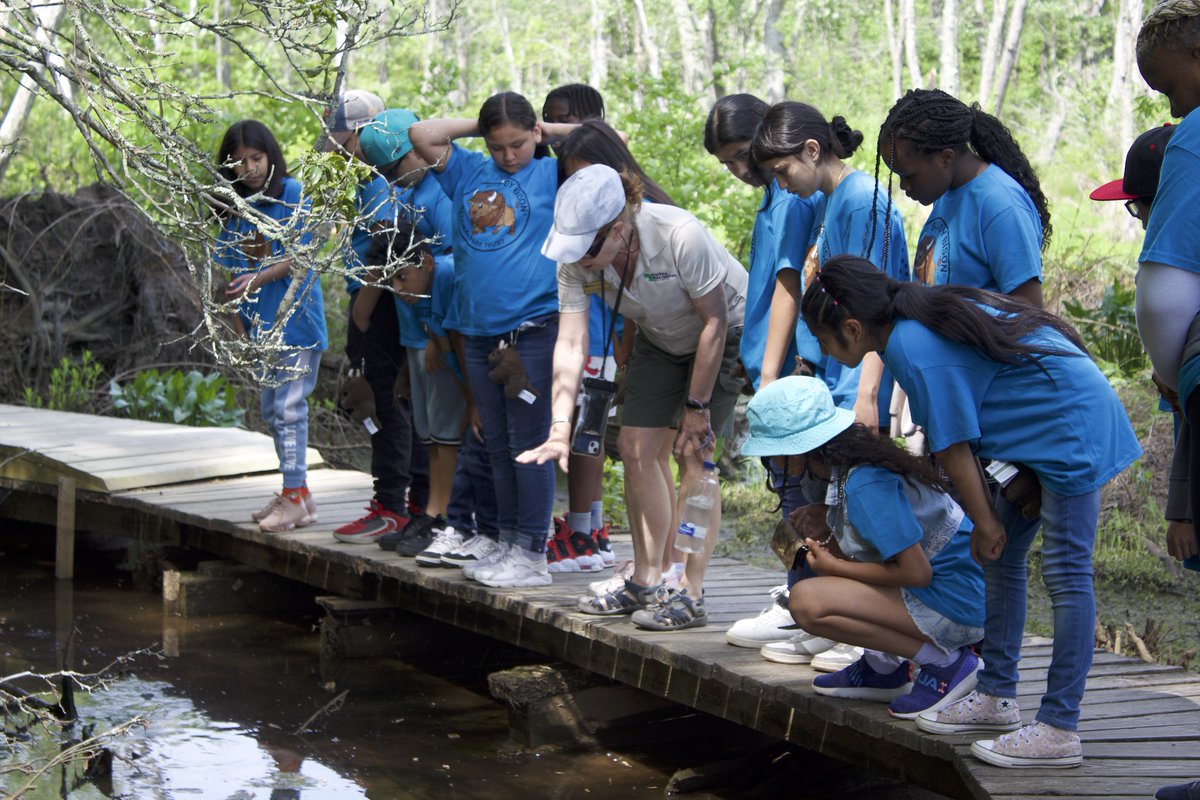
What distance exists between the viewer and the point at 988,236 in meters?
3.88

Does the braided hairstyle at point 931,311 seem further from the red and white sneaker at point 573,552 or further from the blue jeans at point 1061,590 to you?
the red and white sneaker at point 573,552

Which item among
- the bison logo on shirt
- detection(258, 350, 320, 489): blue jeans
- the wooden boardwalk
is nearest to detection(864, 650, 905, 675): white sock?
the wooden boardwalk

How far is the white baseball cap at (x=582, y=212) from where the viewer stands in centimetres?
463

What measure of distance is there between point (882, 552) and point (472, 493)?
2.78 meters

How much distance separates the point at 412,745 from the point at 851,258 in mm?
3017

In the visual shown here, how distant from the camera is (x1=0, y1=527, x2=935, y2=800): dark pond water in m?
5.10

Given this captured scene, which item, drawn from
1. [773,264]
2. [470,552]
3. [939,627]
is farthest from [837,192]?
[470,552]

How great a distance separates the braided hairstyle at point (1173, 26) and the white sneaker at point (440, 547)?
392 centimetres

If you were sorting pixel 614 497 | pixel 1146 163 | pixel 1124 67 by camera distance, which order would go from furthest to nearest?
pixel 1124 67
pixel 614 497
pixel 1146 163

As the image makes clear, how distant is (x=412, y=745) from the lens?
5637mm

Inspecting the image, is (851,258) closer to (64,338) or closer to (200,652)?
(200,652)

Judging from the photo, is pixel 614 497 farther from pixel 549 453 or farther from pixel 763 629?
pixel 549 453

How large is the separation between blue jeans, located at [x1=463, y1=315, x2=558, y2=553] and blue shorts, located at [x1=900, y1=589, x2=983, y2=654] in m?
2.00

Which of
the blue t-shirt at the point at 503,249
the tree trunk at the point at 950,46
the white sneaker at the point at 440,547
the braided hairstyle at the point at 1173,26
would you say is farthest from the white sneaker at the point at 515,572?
the tree trunk at the point at 950,46
